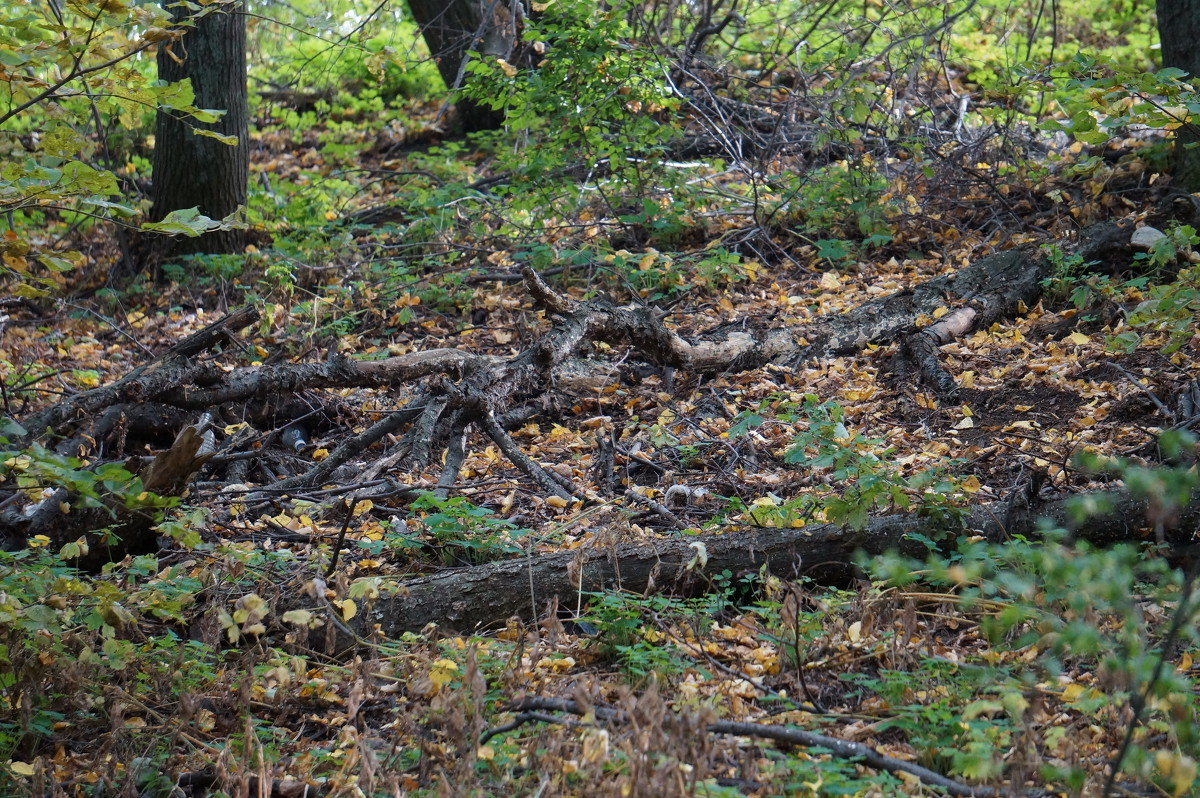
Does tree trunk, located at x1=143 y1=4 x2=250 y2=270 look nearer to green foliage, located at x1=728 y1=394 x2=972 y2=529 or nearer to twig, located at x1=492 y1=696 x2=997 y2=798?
green foliage, located at x1=728 y1=394 x2=972 y2=529

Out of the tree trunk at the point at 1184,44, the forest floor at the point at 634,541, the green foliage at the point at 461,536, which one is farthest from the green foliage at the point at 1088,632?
the tree trunk at the point at 1184,44

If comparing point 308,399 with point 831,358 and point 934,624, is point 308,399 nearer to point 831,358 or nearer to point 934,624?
point 831,358

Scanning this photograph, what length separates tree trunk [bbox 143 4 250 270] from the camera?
→ 7.82 m

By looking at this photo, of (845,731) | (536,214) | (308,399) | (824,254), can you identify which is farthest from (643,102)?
(845,731)

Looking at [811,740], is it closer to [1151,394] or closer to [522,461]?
[522,461]

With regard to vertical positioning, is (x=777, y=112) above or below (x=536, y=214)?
above

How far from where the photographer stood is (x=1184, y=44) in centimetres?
557

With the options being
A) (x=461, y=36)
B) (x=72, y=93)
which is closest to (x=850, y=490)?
(x=72, y=93)

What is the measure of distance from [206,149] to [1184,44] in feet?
23.5

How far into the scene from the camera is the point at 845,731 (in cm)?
233

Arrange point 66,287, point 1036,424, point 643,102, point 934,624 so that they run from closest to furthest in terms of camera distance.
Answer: point 934,624 → point 1036,424 → point 643,102 → point 66,287

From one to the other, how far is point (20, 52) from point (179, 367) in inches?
98.0

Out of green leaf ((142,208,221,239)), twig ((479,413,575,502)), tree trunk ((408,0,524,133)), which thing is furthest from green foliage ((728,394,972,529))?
tree trunk ((408,0,524,133))

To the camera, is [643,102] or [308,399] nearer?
[308,399]
